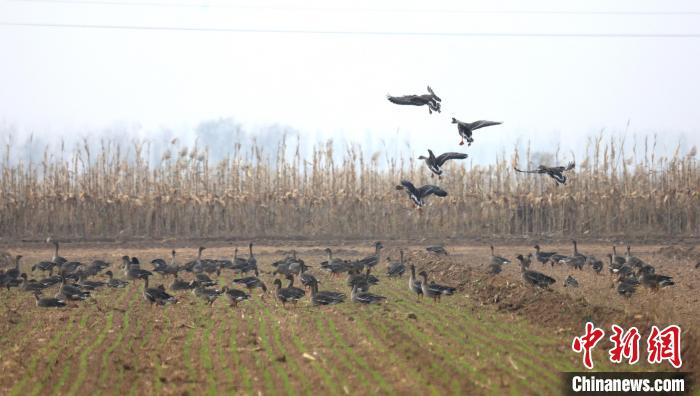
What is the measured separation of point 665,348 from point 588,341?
166 cm

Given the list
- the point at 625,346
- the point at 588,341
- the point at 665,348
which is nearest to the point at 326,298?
the point at 588,341

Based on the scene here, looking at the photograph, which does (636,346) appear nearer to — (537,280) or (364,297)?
(364,297)

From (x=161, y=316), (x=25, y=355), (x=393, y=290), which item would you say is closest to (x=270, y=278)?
(x=393, y=290)

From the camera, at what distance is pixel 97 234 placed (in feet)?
142

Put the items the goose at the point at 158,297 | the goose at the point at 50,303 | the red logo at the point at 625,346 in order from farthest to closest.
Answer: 1. the goose at the point at 158,297
2. the goose at the point at 50,303
3. the red logo at the point at 625,346

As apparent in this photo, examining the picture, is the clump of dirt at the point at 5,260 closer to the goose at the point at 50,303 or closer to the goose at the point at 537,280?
the goose at the point at 50,303

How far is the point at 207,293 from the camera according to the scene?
21.2 m

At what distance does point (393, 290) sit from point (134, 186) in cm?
2771

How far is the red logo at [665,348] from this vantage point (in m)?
13.2

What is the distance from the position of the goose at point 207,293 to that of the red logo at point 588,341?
9005 millimetres

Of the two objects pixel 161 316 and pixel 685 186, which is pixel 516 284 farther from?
pixel 685 186

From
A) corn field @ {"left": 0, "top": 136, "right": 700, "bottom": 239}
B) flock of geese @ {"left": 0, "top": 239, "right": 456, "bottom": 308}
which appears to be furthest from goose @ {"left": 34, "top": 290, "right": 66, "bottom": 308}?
corn field @ {"left": 0, "top": 136, "right": 700, "bottom": 239}

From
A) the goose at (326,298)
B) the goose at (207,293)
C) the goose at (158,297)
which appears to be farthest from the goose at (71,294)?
the goose at (326,298)

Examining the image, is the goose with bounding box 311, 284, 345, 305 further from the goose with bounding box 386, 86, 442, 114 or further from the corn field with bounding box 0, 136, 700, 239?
the corn field with bounding box 0, 136, 700, 239
